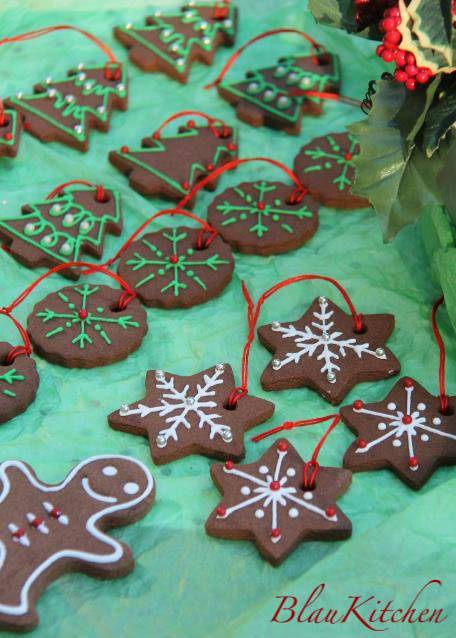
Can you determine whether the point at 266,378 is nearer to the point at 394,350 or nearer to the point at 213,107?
the point at 394,350

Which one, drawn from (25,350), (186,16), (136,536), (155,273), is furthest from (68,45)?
(136,536)

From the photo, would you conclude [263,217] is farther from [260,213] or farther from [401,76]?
[401,76]

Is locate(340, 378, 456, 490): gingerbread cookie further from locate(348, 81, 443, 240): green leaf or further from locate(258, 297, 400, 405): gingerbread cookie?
locate(348, 81, 443, 240): green leaf

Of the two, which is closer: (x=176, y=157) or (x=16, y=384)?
(x=16, y=384)

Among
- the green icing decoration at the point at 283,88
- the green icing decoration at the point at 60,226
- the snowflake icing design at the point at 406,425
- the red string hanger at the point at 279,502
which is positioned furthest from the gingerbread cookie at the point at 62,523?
the green icing decoration at the point at 283,88

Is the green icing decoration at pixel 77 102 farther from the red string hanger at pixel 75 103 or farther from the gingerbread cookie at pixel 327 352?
the gingerbread cookie at pixel 327 352

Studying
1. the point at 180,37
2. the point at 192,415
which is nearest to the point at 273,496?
the point at 192,415
